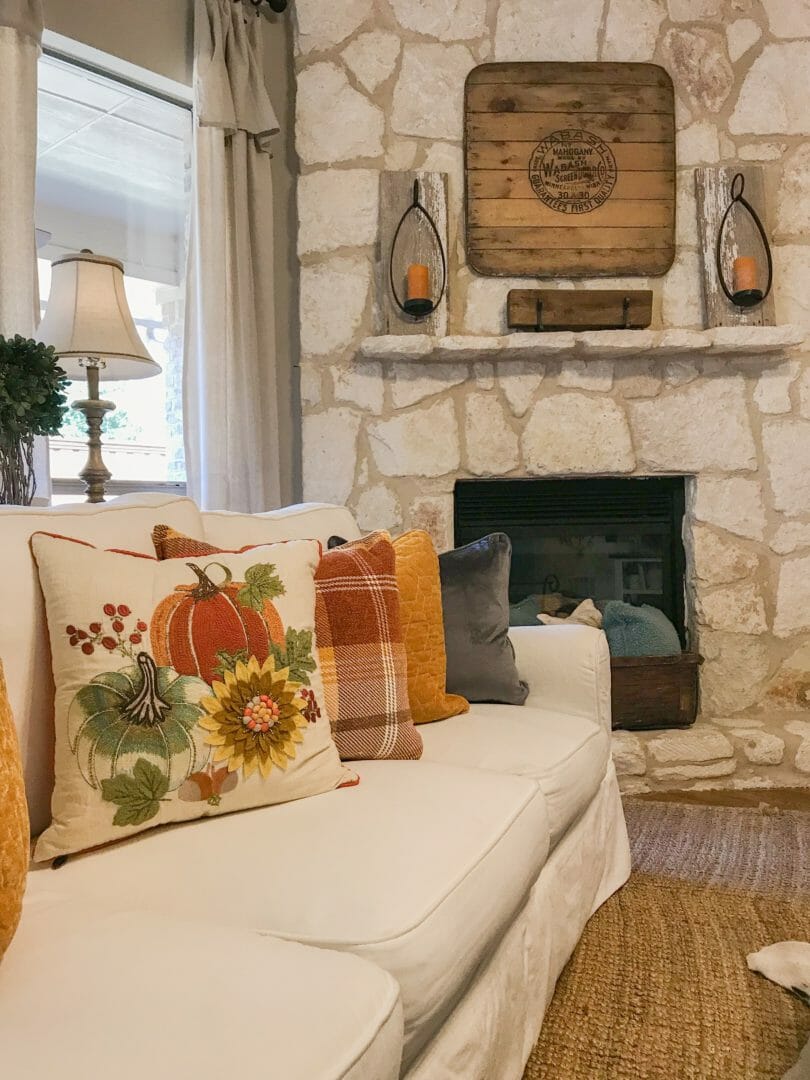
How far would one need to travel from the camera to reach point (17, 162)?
7.52ft

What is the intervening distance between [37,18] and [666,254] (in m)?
2.01

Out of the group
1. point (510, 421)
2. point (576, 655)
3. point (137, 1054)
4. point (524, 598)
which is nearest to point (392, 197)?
point (510, 421)

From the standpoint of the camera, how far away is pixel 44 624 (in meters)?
1.22

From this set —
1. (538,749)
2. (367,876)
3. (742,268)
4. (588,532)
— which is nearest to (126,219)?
(588,532)

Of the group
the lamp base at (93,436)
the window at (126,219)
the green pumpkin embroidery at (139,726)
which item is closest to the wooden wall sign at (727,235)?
the window at (126,219)

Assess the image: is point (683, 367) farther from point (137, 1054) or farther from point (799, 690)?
point (137, 1054)

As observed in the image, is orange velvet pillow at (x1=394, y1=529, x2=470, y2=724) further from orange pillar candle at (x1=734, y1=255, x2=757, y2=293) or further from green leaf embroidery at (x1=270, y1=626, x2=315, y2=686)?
orange pillar candle at (x1=734, y1=255, x2=757, y2=293)

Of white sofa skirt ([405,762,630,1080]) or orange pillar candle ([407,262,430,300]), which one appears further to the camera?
orange pillar candle ([407,262,430,300])

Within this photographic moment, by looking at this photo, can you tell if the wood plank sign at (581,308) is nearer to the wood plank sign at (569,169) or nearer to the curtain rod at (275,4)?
the wood plank sign at (569,169)

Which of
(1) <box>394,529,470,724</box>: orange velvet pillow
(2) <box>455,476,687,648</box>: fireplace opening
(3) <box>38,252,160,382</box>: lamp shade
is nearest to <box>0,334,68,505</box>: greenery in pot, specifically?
(3) <box>38,252,160,382</box>: lamp shade

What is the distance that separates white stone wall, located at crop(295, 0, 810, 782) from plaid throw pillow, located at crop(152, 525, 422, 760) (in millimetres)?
1408

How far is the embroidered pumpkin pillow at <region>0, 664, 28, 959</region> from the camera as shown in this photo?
79 cm

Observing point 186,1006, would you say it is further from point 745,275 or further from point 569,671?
point 745,275

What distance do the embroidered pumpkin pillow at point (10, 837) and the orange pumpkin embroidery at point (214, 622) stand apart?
14.2 inches
